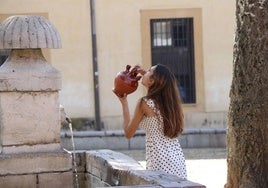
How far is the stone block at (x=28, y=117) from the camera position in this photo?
25.7ft

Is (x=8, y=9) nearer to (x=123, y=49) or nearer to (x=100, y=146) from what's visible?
(x=123, y=49)

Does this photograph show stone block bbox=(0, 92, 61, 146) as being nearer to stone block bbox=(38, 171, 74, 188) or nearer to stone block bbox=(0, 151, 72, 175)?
stone block bbox=(0, 151, 72, 175)

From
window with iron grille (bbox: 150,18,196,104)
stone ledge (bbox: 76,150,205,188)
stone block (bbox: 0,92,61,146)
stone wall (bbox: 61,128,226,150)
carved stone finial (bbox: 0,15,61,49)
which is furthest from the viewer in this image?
window with iron grille (bbox: 150,18,196,104)

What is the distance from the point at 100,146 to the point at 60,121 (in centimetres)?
991

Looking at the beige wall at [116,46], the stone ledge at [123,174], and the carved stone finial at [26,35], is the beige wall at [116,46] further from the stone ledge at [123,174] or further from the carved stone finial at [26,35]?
the carved stone finial at [26,35]

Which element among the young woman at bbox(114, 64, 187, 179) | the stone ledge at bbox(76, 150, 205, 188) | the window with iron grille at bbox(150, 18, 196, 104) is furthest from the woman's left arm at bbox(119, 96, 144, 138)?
the window with iron grille at bbox(150, 18, 196, 104)

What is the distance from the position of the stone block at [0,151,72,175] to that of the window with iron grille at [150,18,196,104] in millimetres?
12413

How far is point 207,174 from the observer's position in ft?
45.9

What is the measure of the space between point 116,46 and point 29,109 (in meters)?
12.3

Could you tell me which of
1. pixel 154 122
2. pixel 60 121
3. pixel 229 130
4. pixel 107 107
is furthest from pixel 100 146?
pixel 154 122

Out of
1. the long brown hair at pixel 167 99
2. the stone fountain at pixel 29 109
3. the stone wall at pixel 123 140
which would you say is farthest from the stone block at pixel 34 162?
the stone wall at pixel 123 140

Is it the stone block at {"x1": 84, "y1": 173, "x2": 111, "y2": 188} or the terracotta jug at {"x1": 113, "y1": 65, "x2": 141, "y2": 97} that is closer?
the terracotta jug at {"x1": 113, "y1": 65, "x2": 141, "y2": 97}

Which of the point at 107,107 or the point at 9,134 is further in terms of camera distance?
the point at 107,107

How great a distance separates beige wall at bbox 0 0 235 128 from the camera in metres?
19.9
